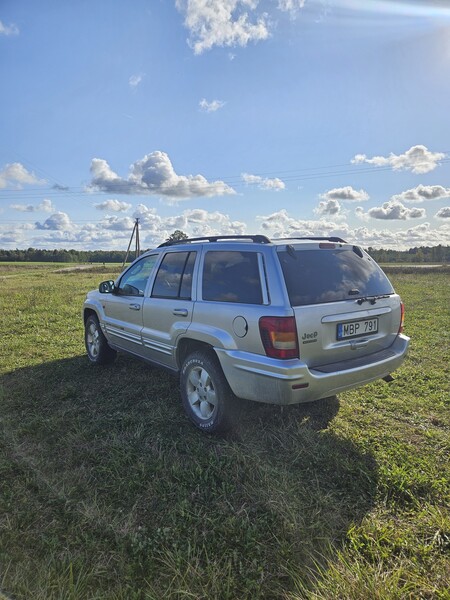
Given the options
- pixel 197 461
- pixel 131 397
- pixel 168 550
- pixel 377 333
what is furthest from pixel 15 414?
pixel 377 333

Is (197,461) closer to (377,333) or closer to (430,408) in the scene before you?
(377,333)

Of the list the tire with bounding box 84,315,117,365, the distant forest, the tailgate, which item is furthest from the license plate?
the distant forest

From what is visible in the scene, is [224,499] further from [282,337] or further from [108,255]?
[108,255]

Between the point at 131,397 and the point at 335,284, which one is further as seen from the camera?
the point at 131,397

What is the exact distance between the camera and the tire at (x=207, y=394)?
10.6ft

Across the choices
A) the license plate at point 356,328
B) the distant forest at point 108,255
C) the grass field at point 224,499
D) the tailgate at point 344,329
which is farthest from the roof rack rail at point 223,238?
the distant forest at point 108,255

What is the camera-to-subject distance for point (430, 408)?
4.04 m

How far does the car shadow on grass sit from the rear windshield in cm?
132

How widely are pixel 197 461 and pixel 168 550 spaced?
89 cm

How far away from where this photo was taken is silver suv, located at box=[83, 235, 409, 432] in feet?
9.48

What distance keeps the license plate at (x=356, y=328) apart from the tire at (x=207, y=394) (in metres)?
1.09

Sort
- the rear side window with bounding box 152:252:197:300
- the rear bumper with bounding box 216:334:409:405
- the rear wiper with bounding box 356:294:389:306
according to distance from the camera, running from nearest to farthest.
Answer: the rear bumper with bounding box 216:334:409:405 < the rear wiper with bounding box 356:294:389:306 < the rear side window with bounding box 152:252:197:300

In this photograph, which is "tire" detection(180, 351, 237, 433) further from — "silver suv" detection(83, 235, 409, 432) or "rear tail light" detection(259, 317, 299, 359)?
"rear tail light" detection(259, 317, 299, 359)

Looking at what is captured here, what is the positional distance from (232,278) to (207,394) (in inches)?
43.9
